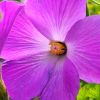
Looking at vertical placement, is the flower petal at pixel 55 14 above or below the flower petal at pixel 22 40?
above

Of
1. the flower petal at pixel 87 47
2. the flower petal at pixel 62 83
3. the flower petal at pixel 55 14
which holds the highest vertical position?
the flower petal at pixel 55 14

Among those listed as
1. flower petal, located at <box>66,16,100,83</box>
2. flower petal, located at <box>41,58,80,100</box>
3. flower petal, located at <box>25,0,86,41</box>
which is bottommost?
flower petal, located at <box>41,58,80,100</box>

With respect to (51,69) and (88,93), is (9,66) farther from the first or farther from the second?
(88,93)

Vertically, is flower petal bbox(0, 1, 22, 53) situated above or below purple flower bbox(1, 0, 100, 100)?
above
